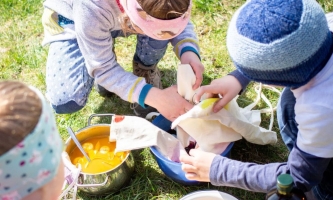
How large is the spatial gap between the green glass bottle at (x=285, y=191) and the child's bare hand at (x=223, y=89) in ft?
1.32

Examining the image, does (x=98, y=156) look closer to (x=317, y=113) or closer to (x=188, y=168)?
(x=188, y=168)

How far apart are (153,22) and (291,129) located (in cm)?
60

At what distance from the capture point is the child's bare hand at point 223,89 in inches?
62.6

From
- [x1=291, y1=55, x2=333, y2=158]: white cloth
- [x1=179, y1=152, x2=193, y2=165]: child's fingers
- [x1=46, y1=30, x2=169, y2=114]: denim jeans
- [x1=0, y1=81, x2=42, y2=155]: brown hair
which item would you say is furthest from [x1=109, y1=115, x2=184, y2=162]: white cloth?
[x1=0, y1=81, x2=42, y2=155]: brown hair

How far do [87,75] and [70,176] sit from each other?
0.54 m

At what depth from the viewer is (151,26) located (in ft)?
4.81

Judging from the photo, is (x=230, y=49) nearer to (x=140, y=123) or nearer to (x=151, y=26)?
(x=151, y=26)

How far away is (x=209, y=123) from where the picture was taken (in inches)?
64.3

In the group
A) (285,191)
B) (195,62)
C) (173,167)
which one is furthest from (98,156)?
(285,191)

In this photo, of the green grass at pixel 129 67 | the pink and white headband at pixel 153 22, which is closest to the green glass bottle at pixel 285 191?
the green grass at pixel 129 67

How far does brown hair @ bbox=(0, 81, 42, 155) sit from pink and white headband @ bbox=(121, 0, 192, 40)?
604 millimetres

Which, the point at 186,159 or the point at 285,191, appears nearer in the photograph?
the point at 285,191

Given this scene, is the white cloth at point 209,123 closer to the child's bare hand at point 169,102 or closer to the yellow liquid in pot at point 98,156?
the child's bare hand at point 169,102

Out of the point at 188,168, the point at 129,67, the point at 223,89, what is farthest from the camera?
the point at 129,67
